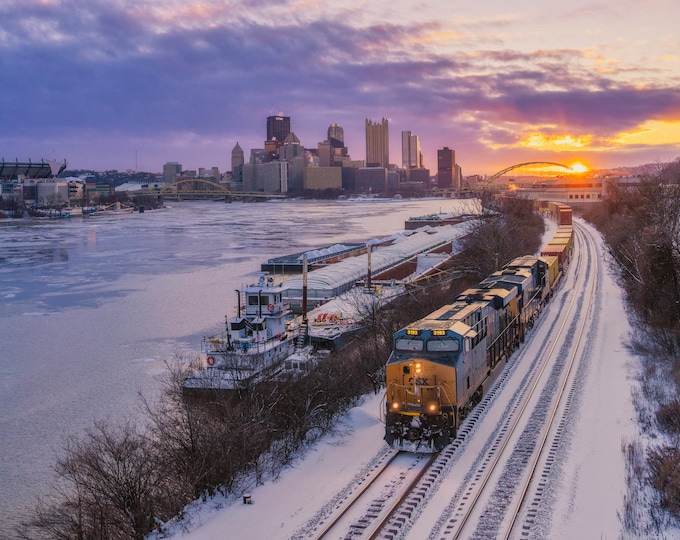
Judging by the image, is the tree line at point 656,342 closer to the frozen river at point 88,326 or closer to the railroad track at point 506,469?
the railroad track at point 506,469

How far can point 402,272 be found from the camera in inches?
1735

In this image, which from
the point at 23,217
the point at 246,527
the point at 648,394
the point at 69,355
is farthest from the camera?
the point at 23,217

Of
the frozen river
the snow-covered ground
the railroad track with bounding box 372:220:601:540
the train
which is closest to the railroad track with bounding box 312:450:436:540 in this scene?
the railroad track with bounding box 372:220:601:540

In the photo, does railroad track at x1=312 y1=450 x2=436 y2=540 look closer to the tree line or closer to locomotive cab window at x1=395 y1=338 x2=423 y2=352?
locomotive cab window at x1=395 y1=338 x2=423 y2=352

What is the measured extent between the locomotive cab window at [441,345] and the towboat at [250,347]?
444cm

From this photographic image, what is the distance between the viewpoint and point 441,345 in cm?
1255

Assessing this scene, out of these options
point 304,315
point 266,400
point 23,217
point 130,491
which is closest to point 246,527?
point 130,491

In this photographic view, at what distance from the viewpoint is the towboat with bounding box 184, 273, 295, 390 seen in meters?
16.6

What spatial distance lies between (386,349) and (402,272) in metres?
24.6

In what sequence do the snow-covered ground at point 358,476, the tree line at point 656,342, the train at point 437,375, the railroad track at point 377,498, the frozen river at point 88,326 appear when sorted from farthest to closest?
1. the frozen river at point 88,326
2. the train at point 437,375
3. the tree line at point 656,342
4. the snow-covered ground at point 358,476
5. the railroad track at point 377,498

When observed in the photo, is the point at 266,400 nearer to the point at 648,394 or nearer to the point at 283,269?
the point at 648,394

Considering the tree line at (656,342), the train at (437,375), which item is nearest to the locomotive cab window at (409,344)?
the train at (437,375)

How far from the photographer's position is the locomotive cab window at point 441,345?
12.5m

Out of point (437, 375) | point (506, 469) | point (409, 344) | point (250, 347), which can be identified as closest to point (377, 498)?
point (506, 469)
